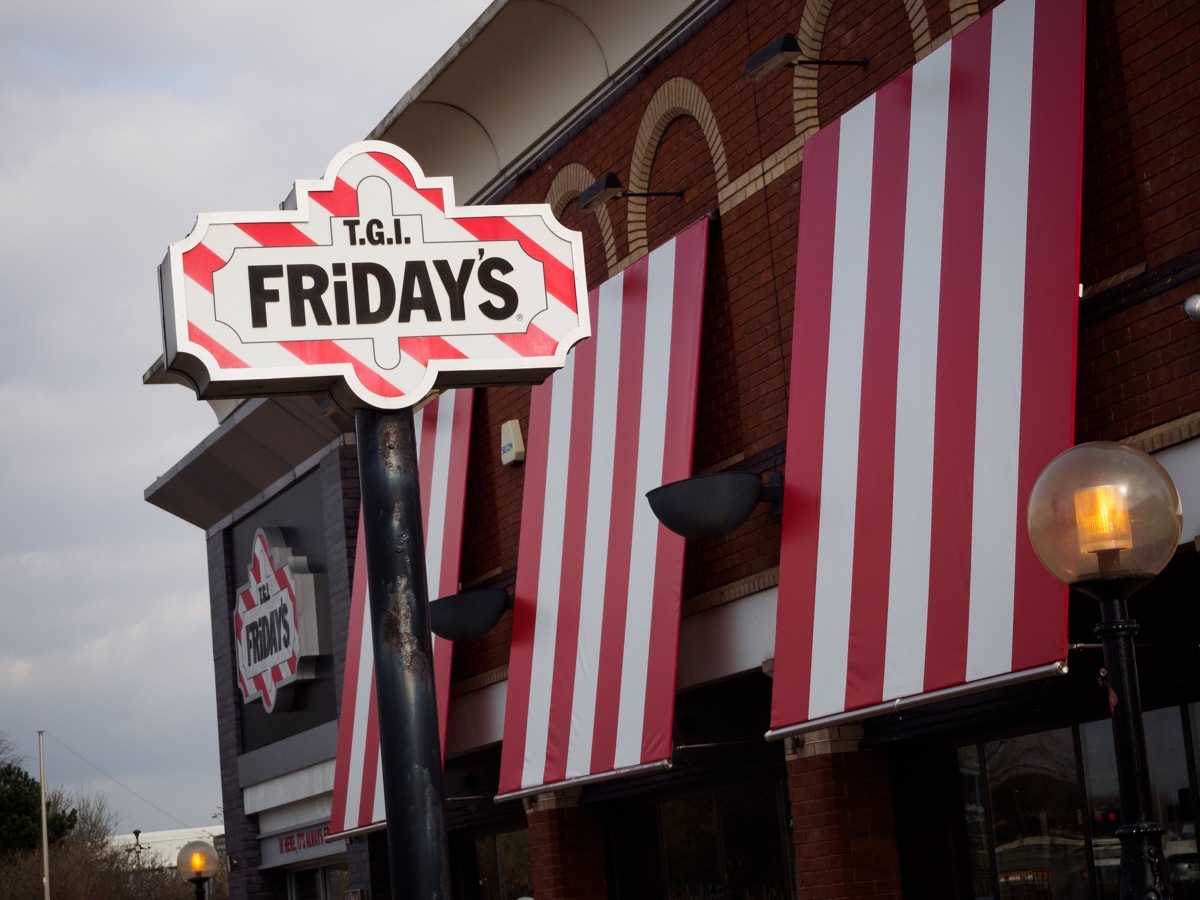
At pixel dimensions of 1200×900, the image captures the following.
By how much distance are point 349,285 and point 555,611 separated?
25.6 ft

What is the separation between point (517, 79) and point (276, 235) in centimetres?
902

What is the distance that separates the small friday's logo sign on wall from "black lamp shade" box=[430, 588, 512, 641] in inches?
232

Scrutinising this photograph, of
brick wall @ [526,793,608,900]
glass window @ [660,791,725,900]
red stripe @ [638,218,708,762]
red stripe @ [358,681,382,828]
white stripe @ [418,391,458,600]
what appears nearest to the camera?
red stripe @ [638,218,708,762]

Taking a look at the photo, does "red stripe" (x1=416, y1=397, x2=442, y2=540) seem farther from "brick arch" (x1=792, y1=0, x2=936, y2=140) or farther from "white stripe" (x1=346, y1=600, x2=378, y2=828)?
"brick arch" (x1=792, y1=0, x2=936, y2=140)

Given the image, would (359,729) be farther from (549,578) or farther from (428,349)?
(428,349)

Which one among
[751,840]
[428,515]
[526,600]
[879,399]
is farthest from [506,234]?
[428,515]

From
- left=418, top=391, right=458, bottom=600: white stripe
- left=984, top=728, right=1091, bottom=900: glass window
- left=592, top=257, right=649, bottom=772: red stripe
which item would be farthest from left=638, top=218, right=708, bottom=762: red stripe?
left=418, top=391, right=458, bottom=600: white stripe

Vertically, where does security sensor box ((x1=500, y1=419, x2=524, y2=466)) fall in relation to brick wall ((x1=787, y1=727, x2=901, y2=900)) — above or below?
above

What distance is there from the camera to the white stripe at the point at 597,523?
480 inches

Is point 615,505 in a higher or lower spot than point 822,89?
lower

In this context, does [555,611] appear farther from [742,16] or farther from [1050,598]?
[1050,598]

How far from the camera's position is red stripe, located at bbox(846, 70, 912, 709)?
30.9 ft

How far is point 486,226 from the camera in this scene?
5.53m

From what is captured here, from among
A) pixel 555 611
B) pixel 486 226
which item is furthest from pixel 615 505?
pixel 486 226
